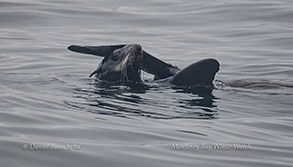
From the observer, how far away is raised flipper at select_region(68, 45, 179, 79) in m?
9.16

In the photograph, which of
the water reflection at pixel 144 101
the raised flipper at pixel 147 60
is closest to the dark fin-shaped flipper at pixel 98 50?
the raised flipper at pixel 147 60

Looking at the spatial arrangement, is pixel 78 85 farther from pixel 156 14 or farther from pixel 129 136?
pixel 156 14

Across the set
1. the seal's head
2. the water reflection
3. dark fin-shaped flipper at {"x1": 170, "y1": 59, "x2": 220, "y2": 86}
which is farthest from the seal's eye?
dark fin-shaped flipper at {"x1": 170, "y1": 59, "x2": 220, "y2": 86}

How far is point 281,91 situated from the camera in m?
8.87

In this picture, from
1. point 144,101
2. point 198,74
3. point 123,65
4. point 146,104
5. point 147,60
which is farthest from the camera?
point 147,60

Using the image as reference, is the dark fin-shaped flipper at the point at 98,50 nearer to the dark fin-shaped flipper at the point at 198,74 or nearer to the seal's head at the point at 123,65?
the seal's head at the point at 123,65

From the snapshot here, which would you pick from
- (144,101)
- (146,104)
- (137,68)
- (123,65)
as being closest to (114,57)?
(123,65)

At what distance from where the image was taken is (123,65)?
9.08 metres

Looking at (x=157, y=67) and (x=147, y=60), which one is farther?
(x=157, y=67)

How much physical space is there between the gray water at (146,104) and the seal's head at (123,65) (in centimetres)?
23

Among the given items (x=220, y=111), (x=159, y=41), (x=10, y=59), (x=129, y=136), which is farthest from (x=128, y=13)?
(x=129, y=136)

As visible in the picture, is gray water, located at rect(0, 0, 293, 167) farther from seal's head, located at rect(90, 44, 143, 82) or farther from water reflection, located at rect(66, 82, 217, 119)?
seal's head, located at rect(90, 44, 143, 82)

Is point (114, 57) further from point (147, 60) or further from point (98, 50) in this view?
point (147, 60)

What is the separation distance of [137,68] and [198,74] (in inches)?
32.6
